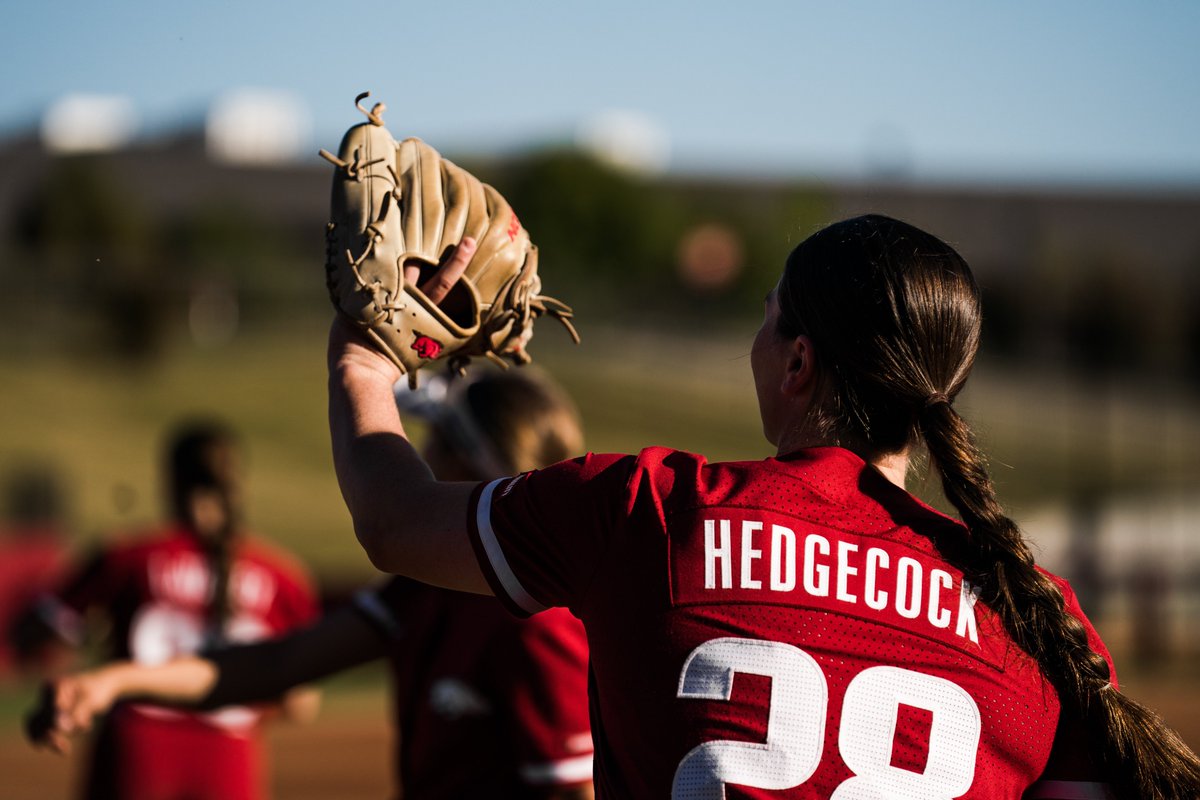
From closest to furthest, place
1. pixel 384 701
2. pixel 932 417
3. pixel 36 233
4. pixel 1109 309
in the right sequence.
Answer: pixel 932 417, pixel 384 701, pixel 1109 309, pixel 36 233

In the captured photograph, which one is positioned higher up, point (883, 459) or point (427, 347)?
point (427, 347)

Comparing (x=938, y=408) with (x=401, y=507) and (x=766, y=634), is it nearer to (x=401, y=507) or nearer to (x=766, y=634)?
(x=766, y=634)

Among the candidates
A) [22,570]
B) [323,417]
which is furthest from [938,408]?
[323,417]

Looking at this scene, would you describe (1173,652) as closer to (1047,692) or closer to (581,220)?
(1047,692)

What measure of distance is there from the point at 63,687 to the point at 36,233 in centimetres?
4726

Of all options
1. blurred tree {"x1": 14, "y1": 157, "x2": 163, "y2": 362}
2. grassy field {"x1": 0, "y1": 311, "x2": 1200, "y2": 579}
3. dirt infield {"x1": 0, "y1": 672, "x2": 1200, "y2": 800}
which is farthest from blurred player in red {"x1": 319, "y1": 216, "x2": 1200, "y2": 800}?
blurred tree {"x1": 14, "y1": 157, "x2": 163, "y2": 362}

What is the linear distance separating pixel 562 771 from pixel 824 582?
4.08 feet

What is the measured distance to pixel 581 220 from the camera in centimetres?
5503

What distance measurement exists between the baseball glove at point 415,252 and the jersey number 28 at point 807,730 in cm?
67

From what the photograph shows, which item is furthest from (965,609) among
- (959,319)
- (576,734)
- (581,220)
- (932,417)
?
(581,220)

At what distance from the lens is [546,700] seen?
2.72 meters

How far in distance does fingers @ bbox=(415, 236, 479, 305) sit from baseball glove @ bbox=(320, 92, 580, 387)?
1 centimetres

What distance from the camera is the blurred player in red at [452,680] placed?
268cm

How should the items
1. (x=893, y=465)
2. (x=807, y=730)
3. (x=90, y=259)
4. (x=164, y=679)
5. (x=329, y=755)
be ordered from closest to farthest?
1. (x=807, y=730)
2. (x=893, y=465)
3. (x=164, y=679)
4. (x=329, y=755)
5. (x=90, y=259)
